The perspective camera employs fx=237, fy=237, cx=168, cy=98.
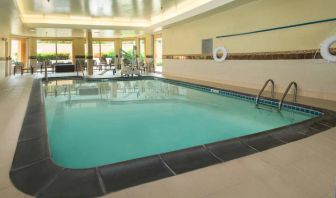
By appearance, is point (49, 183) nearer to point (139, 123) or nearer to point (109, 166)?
point (109, 166)

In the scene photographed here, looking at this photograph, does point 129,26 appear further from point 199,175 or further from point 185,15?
point 199,175

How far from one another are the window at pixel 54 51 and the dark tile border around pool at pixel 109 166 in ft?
55.1

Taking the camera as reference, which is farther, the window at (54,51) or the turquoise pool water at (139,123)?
the window at (54,51)

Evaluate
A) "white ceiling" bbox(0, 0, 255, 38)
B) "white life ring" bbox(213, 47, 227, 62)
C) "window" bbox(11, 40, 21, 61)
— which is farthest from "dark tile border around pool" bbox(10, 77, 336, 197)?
"window" bbox(11, 40, 21, 61)

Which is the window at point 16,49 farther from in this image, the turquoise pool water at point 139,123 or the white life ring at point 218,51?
the white life ring at point 218,51

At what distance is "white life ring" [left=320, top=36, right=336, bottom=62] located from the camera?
479cm

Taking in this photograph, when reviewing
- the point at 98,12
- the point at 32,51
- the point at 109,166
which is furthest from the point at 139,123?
the point at 32,51

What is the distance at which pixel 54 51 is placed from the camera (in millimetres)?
A: 18062

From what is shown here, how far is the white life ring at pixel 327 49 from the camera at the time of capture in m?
4.79

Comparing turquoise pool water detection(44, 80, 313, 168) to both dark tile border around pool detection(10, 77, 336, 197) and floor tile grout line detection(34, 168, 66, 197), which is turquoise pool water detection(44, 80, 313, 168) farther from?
floor tile grout line detection(34, 168, 66, 197)

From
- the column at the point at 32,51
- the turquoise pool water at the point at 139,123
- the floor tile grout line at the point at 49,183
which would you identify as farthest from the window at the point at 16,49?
the floor tile grout line at the point at 49,183

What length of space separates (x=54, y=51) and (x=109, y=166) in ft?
60.8

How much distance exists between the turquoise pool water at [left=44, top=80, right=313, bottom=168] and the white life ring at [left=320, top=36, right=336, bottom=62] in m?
1.50

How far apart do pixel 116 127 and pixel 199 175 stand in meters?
2.34
